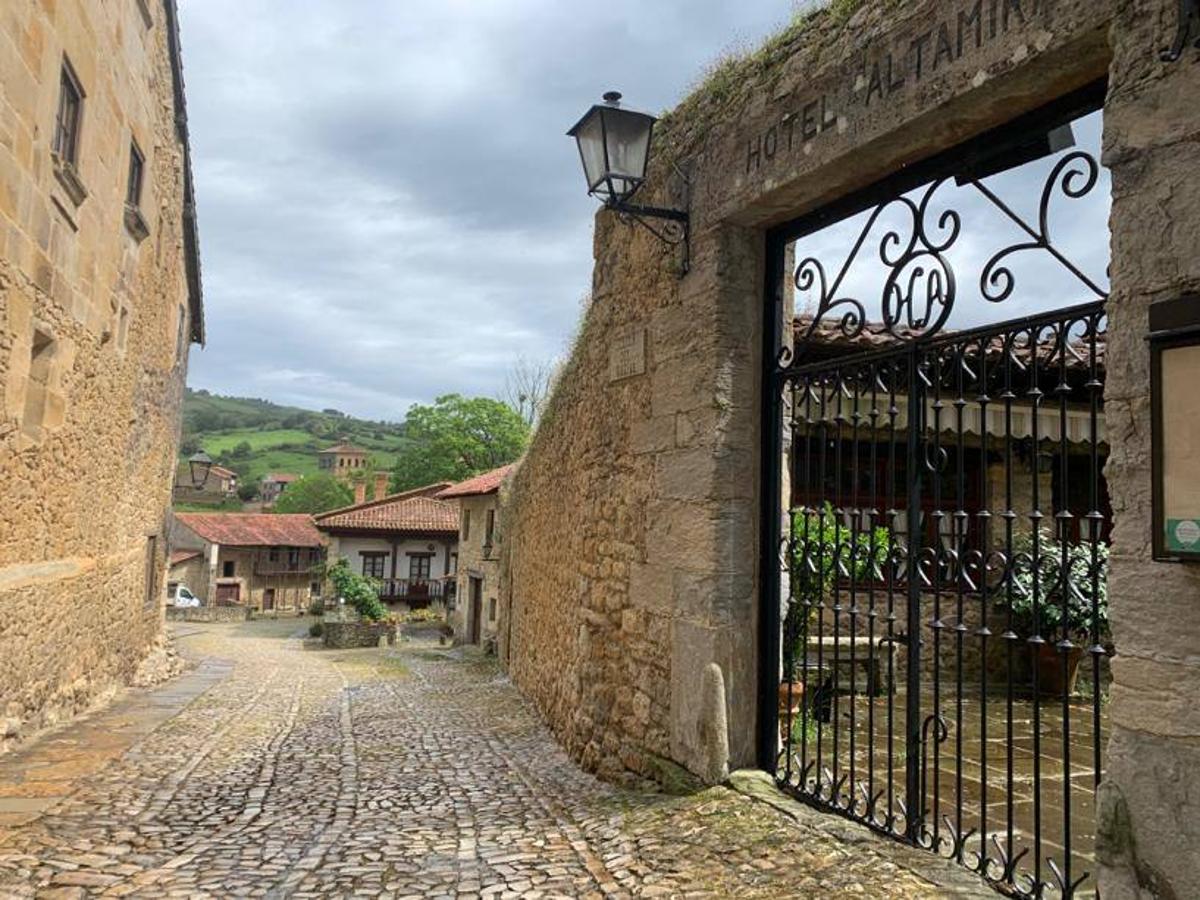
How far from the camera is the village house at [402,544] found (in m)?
35.3

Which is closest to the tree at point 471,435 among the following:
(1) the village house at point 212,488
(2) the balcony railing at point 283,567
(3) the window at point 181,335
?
(2) the balcony railing at point 283,567

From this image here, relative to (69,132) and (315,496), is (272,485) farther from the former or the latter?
(69,132)

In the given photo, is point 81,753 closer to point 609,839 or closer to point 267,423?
point 609,839

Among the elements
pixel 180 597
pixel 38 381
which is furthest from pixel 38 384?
pixel 180 597

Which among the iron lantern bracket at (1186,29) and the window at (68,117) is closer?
the iron lantern bracket at (1186,29)

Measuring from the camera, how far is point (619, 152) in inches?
182

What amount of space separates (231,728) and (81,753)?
165cm

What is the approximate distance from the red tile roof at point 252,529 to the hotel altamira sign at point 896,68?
39912 millimetres

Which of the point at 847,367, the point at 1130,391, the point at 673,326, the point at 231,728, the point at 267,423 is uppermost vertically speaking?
the point at 267,423

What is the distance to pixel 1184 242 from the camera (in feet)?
7.71

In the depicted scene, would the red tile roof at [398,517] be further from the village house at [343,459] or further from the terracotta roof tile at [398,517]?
the village house at [343,459]

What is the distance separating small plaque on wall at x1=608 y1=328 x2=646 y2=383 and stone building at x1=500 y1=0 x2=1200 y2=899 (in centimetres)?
2

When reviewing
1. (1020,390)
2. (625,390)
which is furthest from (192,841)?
(1020,390)

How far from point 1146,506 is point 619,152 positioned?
10.4ft
